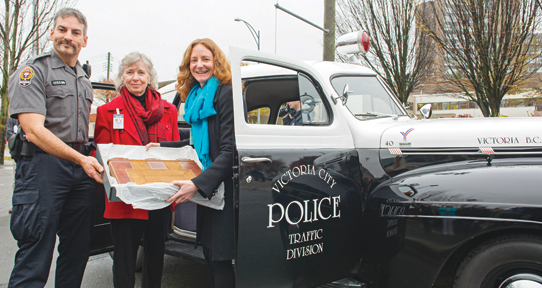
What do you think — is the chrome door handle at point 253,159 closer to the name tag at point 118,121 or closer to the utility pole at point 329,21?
the name tag at point 118,121

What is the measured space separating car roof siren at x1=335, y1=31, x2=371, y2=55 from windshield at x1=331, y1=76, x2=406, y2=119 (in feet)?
1.10

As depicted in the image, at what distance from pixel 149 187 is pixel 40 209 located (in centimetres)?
69

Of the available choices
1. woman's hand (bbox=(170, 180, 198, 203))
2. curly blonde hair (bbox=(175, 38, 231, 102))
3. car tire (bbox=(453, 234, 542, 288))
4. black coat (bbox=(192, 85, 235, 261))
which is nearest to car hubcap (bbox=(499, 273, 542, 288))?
car tire (bbox=(453, 234, 542, 288))

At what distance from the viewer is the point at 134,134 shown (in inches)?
91.6

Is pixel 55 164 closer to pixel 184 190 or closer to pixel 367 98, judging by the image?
pixel 184 190

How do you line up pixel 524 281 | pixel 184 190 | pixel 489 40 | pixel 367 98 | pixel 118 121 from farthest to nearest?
pixel 489 40 → pixel 367 98 → pixel 118 121 → pixel 184 190 → pixel 524 281

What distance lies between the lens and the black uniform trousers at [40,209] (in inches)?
75.0

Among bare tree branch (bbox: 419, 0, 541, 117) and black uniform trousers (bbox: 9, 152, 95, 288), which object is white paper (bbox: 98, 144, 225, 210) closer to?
black uniform trousers (bbox: 9, 152, 95, 288)

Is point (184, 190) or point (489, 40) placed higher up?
point (489, 40)

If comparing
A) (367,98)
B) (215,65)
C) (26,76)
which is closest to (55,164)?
(26,76)

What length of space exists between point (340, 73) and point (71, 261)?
238cm

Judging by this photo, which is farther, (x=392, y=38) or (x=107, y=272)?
(x=392, y=38)

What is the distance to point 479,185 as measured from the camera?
1861 mm

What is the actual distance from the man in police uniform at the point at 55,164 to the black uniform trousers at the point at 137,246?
0.82 ft
